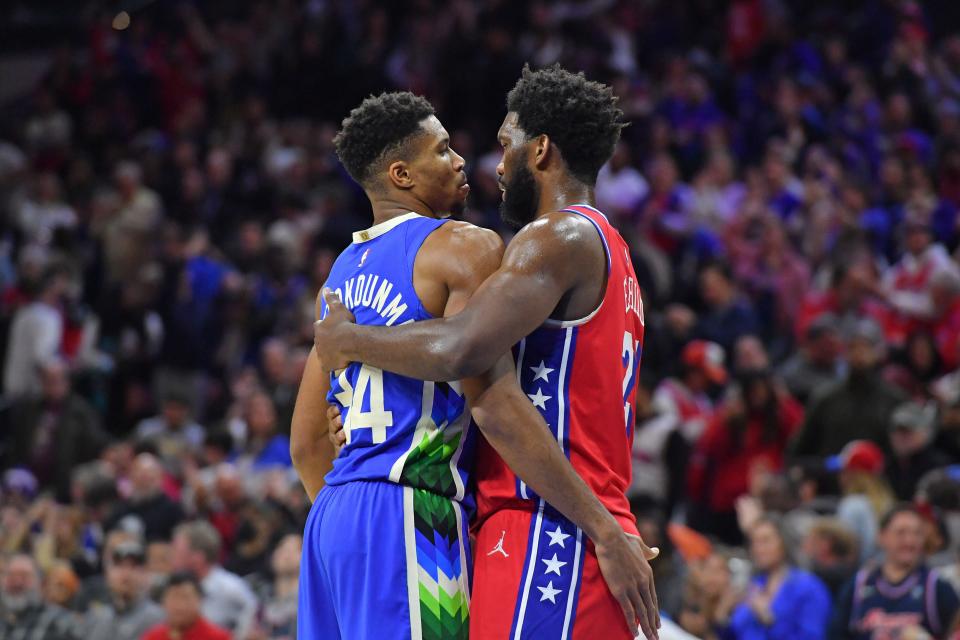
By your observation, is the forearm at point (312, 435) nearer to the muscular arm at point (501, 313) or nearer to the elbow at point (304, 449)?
→ the elbow at point (304, 449)

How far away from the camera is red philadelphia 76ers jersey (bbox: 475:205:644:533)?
383 centimetres

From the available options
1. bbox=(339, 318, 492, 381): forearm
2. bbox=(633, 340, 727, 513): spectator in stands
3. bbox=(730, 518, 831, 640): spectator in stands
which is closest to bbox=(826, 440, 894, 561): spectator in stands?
bbox=(730, 518, 831, 640): spectator in stands

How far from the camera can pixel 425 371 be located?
377 centimetres

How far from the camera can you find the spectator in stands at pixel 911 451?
28.9 feet

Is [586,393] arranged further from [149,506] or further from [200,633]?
[149,506]

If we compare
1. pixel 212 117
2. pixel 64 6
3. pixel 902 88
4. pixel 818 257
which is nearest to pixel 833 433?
pixel 818 257

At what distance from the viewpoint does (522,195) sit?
4.09 m

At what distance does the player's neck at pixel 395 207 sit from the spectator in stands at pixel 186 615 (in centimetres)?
456

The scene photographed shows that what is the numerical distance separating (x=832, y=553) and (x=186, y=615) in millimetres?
3656

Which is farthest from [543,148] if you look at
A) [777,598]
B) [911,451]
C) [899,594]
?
[911,451]

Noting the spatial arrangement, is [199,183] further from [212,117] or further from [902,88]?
[902,88]

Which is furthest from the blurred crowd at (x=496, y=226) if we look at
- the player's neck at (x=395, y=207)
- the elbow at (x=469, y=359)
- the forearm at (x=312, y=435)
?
the elbow at (x=469, y=359)

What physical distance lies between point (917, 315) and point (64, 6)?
1301 centimetres

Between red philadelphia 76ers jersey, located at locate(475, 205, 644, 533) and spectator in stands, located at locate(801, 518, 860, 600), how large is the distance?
165 inches
